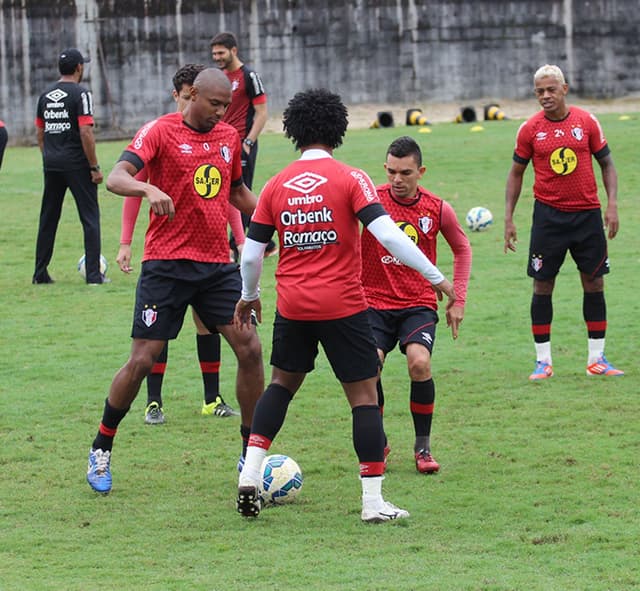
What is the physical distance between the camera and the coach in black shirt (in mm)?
13703

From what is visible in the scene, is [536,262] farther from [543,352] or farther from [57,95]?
[57,95]

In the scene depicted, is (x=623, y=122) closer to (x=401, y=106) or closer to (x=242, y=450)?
(x=401, y=106)

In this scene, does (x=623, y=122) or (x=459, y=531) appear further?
(x=623, y=122)

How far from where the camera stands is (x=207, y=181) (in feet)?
23.9

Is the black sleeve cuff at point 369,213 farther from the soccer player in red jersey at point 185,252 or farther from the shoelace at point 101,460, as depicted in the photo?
the shoelace at point 101,460

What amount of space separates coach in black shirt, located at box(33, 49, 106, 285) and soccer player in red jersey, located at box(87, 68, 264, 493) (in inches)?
259

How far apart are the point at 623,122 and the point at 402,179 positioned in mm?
21136

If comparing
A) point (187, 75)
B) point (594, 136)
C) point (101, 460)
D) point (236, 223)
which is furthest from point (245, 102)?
point (101, 460)

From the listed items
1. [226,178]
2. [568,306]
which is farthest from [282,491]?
[568,306]

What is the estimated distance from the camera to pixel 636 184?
20.2m

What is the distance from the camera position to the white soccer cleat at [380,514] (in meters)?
6.34

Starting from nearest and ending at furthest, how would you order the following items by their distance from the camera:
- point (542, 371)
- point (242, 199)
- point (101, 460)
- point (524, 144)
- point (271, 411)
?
point (271, 411) < point (101, 460) < point (242, 199) < point (524, 144) < point (542, 371)

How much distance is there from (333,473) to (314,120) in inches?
84.6

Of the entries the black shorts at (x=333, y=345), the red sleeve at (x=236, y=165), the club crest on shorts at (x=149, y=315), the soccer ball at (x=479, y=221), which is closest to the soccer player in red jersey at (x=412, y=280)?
the red sleeve at (x=236, y=165)
